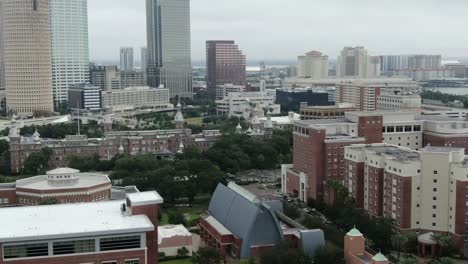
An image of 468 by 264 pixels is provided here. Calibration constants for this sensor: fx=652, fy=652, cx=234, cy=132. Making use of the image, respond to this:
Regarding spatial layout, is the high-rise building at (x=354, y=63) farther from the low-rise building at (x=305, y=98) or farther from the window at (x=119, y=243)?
the window at (x=119, y=243)

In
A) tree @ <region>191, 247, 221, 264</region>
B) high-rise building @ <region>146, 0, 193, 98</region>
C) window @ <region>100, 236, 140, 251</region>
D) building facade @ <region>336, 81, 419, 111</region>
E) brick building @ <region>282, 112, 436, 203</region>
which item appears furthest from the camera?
high-rise building @ <region>146, 0, 193, 98</region>

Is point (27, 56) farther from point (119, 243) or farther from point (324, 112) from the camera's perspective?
point (119, 243)

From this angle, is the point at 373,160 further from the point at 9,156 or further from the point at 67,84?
the point at 67,84

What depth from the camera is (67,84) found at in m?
90.6

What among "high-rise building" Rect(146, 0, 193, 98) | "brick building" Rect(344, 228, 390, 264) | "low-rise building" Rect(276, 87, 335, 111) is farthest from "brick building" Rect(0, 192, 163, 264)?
"high-rise building" Rect(146, 0, 193, 98)

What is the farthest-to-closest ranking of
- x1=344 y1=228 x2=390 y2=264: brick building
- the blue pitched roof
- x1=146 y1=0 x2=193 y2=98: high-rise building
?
x1=146 y1=0 x2=193 y2=98: high-rise building, the blue pitched roof, x1=344 y1=228 x2=390 y2=264: brick building

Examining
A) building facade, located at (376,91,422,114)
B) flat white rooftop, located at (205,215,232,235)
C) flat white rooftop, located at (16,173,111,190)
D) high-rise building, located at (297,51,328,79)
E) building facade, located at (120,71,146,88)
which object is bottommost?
flat white rooftop, located at (205,215,232,235)

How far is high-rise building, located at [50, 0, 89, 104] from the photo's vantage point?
295 ft

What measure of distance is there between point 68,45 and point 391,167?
71019 mm

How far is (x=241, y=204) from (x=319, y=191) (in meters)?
9.08

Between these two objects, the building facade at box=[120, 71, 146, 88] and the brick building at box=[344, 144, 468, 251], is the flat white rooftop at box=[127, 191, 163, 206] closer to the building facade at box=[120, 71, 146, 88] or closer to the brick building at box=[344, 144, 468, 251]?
the brick building at box=[344, 144, 468, 251]

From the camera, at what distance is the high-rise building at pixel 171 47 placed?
327ft

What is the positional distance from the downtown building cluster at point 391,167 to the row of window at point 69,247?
13.5m

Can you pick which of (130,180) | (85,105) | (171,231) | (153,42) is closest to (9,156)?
(130,180)
